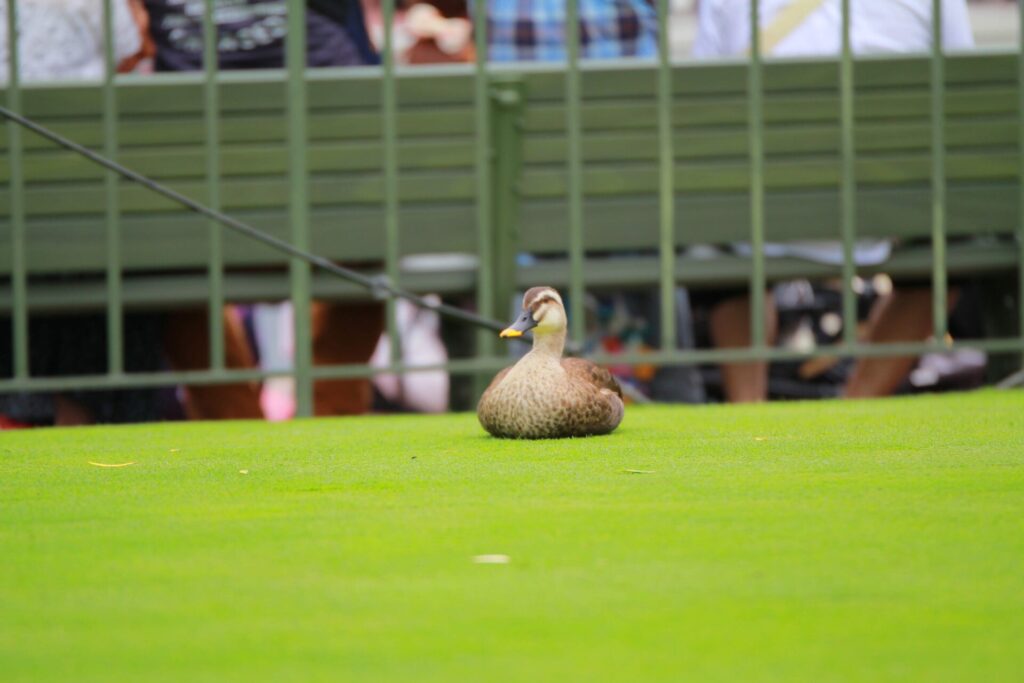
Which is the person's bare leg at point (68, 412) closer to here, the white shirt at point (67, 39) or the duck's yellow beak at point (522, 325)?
the white shirt at point (67, 39)

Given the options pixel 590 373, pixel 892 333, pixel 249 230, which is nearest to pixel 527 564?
pixel 590 373

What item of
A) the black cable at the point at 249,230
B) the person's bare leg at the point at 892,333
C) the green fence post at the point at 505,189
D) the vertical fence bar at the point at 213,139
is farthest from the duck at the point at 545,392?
the person's bare leg at the point at 892,333

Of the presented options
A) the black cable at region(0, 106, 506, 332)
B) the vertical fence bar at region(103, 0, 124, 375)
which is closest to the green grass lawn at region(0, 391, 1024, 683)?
the black cable at region(0, 106, 506, 332)

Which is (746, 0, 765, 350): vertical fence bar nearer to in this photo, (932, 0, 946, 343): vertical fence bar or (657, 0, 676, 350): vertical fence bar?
(657, 0, 676, 350): vertical fence bar

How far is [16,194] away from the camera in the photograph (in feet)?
29.7

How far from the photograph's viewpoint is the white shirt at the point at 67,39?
909cm

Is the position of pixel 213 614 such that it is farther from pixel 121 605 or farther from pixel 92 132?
pixel 92 132

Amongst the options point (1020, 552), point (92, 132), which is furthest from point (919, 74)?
point (1020, 552)

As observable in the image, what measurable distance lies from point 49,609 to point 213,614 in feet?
1.01

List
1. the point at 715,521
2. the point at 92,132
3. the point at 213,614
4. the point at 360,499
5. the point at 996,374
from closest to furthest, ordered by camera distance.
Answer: the point at 213,614 → the point at 715,521 → the point at 360,499 → the point at 92,132 → the point at 996,374

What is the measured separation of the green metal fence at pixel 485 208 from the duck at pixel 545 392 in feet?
9.39

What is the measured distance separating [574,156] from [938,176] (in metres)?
1.93

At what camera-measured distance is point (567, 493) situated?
4453mm

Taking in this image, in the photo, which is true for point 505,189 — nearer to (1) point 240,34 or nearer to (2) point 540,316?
(1) point 240,34
